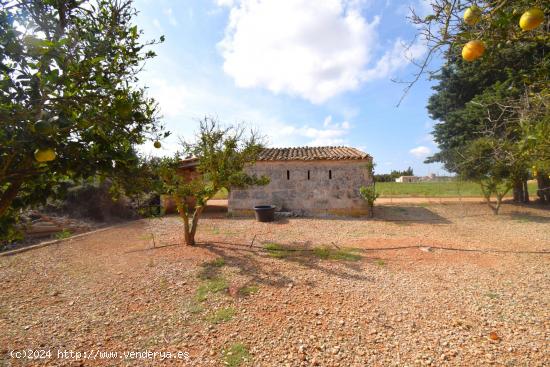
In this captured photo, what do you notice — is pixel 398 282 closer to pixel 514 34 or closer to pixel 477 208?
pixel 514 34

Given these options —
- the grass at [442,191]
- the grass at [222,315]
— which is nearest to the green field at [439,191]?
the grass at [442,191]

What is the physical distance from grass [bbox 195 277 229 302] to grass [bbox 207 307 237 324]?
0.52m

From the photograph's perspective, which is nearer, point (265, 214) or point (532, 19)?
point (532, 19)

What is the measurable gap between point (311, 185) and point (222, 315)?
10051 millimetres

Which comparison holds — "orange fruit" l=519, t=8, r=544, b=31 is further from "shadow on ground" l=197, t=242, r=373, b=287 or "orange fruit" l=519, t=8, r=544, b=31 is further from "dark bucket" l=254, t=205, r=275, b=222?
"dark bucket" l=254, t=205, r=275, b=222

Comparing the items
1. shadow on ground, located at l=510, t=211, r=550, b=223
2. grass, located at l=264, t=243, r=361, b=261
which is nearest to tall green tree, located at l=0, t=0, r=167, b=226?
grass, located at l=264, t=243, r=361, b=261

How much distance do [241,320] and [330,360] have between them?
4.42ft

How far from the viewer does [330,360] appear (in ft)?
10.1

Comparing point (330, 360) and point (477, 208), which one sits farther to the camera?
point (477, 208)

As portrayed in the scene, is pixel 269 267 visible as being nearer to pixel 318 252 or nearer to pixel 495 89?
pixel 318 252

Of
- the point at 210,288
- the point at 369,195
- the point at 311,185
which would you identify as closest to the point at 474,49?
the point at 210,288

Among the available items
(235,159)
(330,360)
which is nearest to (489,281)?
(330,360)

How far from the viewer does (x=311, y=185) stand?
44.5 feet

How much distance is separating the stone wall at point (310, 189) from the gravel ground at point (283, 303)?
517 cm
